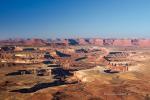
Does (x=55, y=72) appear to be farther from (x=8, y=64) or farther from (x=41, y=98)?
(x=41, y=98)

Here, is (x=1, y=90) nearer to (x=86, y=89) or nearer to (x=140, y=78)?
(x=86, y=89)

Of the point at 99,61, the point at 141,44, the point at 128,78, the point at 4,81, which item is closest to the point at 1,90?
the point at 4,81

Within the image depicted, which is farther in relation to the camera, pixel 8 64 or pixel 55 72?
pixel 8 64

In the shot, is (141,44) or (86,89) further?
(141,44)

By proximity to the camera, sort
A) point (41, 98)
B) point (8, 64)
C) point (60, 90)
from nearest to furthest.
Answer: point (41, 98)
point (60, 90)
point (8, 64)

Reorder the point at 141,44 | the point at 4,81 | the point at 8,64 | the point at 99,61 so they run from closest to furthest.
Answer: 1. the point at 4,81
2. the point at 8,64
3. the point at 99,61
4. the point at 141,44

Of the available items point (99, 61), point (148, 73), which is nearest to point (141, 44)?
point (99, 61)

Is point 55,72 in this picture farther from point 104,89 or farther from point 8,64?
point 104,89

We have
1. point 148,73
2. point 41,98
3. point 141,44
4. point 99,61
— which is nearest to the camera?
point 41,98

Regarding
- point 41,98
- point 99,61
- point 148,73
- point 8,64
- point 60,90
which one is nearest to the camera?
point 41,98
